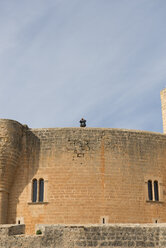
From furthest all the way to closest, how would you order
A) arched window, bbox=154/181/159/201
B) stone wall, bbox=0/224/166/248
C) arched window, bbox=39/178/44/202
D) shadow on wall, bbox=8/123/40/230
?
arched window, bbox=154/181/159/201
arched window, bbox=39/178/44/202
shadow on wall, bbox=8/123/40/230
stone wall, bbox=0/224/166/248

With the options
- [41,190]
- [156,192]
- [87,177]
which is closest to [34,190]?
[41,190]

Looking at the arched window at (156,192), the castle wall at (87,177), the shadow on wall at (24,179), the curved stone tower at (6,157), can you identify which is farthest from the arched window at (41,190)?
the arched window at (156,192)

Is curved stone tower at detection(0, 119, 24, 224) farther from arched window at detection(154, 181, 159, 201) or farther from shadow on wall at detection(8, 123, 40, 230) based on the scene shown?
arched window at detection(154, 181, 159, 201)

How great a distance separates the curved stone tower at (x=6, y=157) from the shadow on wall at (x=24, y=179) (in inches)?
10.4

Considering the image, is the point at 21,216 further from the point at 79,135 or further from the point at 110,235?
the point at 110,235

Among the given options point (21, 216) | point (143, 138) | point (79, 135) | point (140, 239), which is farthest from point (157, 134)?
point (140, 239)

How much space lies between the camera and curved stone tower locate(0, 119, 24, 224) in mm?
19000

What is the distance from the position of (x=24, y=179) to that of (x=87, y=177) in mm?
3003

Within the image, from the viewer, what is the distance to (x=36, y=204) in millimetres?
19078

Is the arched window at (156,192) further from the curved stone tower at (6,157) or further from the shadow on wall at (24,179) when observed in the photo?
the curved stone tower at (6,157)

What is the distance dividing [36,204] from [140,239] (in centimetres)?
920

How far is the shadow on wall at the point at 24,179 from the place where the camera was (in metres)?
19.2

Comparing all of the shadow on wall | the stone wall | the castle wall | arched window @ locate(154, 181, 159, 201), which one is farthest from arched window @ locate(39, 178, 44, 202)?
the stone wall

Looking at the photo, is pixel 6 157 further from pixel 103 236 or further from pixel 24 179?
pixel 103 236
